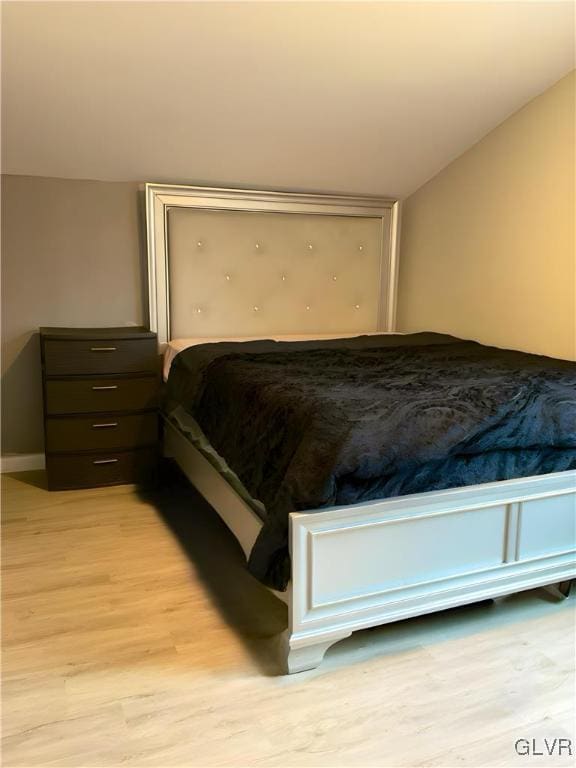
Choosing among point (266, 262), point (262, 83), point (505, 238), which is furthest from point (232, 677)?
point (505, 238)

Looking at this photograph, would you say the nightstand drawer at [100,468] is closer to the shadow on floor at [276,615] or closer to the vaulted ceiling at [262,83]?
the shadow on floor at [276,615]

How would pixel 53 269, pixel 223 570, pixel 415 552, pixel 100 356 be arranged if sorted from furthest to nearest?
pixel 53 269, pixel 100 356, pixel 223 570, pixel 415 552

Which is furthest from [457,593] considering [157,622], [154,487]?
[154,487]

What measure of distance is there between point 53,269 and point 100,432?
2.82ft

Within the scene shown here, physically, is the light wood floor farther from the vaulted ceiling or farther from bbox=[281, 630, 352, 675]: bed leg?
the vaulted ceiling

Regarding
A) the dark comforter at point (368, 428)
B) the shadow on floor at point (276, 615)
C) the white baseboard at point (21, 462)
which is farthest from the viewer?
the white baseboard at point (21, 462)

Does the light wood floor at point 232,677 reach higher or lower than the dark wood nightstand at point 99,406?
lower

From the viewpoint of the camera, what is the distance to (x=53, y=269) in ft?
10.1

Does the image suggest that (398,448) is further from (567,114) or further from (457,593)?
(567,114)

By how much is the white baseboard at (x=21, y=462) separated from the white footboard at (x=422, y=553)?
2.08 meters

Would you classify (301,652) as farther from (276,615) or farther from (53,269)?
(53,269)

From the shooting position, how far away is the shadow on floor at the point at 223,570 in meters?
1.80

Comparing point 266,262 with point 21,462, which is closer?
point 21,462

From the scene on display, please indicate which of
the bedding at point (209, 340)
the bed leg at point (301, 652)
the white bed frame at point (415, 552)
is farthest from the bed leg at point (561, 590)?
the bedding at point (209, 340)
